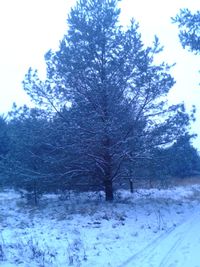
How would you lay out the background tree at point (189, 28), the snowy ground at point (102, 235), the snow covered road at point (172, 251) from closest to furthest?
the snow covered road at point (172, 251) < the snowy ground at point (102, 235) < the background tree at point (189, 28)

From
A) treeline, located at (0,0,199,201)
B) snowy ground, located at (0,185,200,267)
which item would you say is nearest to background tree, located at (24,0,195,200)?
treeline, located at (0,0,199,201)

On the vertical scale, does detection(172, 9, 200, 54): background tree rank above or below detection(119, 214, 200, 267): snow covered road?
above

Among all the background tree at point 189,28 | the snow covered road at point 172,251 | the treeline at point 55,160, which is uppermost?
the background tree at point 189,28

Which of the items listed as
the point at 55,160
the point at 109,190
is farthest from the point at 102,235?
the point at 109,190

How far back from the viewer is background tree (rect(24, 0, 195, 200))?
730 inches

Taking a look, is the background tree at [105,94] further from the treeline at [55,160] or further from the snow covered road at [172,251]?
the snow covered road at [172,251]

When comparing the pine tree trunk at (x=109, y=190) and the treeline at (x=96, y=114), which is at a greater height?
the treeline at (x=96, y=114)

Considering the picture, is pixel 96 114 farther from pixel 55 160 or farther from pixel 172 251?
pixel 172 251

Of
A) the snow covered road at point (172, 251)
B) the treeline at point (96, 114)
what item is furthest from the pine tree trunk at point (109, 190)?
the snow covered road at point (172, 251)

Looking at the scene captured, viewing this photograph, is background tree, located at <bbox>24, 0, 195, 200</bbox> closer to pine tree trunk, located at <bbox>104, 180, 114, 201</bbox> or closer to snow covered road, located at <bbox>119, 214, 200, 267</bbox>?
pine tree trunk, located at <bbox>104, 180, 114, 201</bbox>

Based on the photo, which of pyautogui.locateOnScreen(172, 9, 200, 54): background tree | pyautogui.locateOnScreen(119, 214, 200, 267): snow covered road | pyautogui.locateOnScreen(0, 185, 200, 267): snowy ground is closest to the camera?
pyautogui.locateOnScreen(119, 214, 200, 267): snow covered road

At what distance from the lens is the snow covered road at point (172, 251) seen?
8.64 meters

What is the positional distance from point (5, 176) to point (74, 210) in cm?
466

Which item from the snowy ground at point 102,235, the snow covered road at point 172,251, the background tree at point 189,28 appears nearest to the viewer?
the snow covered road at point 172,251
